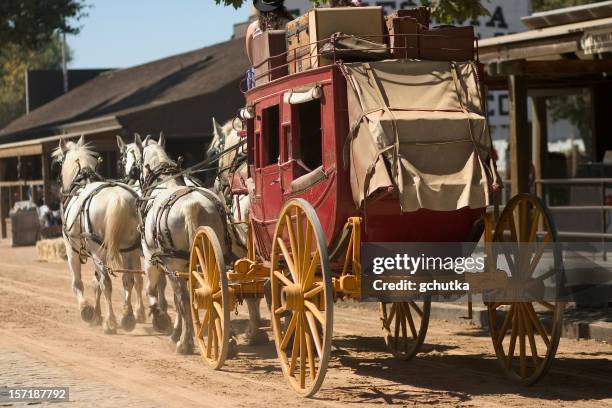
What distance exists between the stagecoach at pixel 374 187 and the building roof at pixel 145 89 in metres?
22.4

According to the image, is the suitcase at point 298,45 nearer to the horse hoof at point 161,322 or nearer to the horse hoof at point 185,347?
the horse hoof at point 185,347

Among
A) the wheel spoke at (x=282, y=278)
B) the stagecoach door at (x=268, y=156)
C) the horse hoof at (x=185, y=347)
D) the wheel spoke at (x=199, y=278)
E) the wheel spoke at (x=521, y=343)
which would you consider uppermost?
the stagecoach door at (x=268, y=156)

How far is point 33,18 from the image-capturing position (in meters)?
46.7

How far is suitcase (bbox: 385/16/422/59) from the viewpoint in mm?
9617

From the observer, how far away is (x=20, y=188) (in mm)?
39219

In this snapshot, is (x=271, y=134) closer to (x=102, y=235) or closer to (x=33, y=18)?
(x=102, y=235)

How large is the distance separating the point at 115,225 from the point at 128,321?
1.21m

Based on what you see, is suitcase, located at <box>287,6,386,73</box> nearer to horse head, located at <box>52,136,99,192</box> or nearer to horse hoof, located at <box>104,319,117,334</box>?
horse hoof, located at <box>104,319,117,334</box>

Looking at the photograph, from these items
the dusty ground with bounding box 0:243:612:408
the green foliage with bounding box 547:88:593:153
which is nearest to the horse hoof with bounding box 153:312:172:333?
the dusty ground with bounding box 0:243:612:408

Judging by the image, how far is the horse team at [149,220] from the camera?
40.2ft

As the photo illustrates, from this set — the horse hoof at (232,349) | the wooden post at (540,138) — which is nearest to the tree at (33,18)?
the wooden post at (540,138)

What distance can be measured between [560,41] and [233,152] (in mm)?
4966

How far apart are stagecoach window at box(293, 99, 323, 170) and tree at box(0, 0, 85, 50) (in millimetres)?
37726

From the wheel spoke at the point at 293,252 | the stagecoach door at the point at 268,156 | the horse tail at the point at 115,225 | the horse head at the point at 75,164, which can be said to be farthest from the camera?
the horse head at the point at 75,164
